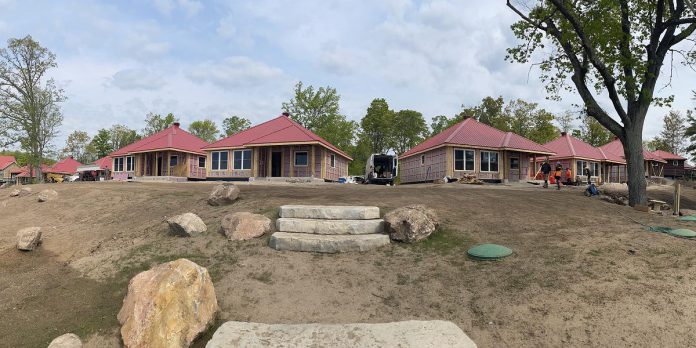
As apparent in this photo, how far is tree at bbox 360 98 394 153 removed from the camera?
52156 millimetres

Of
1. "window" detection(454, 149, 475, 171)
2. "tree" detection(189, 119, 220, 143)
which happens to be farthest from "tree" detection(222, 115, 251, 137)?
"window" detection(454, 149, 475, 171)

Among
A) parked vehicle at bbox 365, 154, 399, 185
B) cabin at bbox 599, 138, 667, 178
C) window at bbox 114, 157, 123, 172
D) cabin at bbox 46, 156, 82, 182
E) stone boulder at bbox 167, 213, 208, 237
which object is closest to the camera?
stone boulder at bbox 167, 213, 208, 237

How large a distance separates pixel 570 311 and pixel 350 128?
1882 inches

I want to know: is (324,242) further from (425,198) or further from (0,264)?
(0,264)

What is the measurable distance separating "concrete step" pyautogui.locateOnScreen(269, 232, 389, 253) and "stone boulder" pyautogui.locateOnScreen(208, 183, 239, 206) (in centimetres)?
388

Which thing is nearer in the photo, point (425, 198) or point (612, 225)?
point (612, 225)

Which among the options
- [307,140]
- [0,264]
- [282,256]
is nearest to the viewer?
[282,256]

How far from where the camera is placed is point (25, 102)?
36.3 metres

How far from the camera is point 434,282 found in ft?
19.6

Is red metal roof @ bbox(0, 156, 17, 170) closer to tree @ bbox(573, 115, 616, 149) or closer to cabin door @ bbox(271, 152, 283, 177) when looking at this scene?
cabin door @ bbox(271, 152, 283, 177)

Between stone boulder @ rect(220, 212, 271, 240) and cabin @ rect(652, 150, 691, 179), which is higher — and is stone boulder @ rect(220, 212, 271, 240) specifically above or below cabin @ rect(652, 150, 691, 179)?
below

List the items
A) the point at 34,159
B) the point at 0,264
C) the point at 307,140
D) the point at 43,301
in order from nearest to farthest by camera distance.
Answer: the point at 43,301 < the point at 0,264 < the point at 307,140 < the point at 34,159

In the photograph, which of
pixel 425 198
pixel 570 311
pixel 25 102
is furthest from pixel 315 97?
pixel 570 311

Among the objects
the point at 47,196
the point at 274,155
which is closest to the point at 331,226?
the point at 47,196
